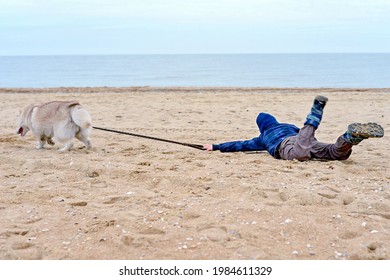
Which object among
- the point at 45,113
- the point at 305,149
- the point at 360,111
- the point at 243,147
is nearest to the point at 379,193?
the point at 305,149

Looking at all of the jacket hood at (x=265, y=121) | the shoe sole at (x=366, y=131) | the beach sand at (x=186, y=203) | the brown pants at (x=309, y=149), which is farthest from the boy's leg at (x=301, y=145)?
the shoe sole at (x=366, y=131)

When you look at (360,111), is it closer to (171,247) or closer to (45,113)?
(45,113)

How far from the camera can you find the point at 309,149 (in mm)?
5477

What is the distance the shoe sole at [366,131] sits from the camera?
4855mm

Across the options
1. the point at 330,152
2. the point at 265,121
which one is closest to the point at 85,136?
the point at 265,121

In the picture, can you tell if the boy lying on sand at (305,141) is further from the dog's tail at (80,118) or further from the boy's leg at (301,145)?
the dog's tail at (80,118)

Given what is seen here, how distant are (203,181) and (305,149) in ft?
5.04

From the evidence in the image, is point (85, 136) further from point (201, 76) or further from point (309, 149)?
point (201, 76)

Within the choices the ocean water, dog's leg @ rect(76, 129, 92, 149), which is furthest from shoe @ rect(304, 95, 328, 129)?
the ocean water

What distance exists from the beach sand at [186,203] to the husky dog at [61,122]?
21cm

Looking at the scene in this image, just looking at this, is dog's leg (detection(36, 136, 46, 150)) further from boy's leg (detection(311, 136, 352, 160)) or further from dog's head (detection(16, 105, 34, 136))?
boy's leg (detection(311, 136, 352, 160))

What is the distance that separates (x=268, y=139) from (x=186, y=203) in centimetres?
221

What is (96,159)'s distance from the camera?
5773 millimetres

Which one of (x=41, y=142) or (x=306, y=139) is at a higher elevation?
(x=306, y=139)
